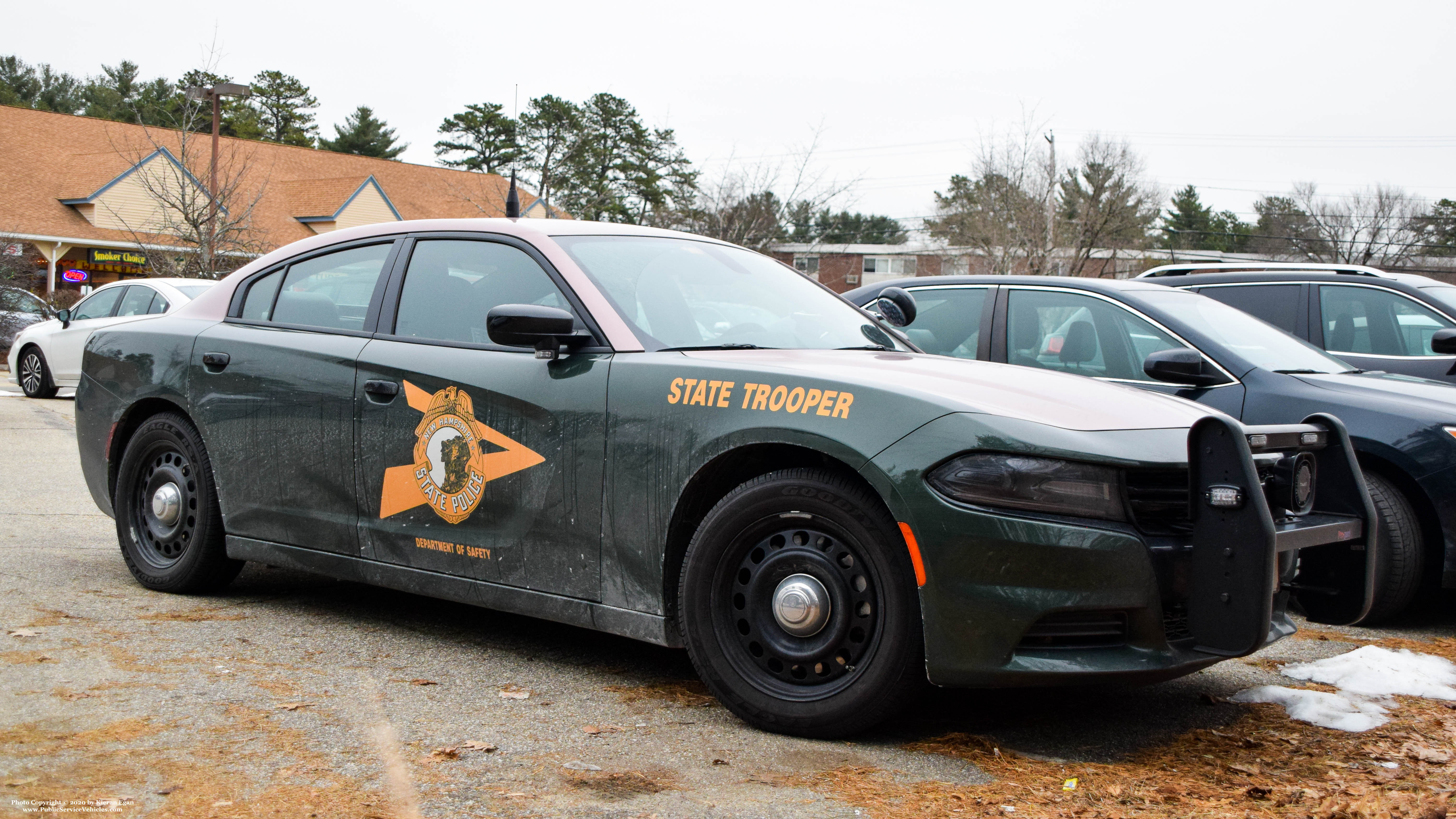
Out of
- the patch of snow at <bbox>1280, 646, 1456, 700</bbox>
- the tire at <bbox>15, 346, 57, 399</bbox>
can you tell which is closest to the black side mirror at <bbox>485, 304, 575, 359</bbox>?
the patch of snow at <bbox>1280, 646, 1456, 700</bbox>

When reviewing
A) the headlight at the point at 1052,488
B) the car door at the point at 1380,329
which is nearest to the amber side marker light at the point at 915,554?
the headlight at the point at 1052,488

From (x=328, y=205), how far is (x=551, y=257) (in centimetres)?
3951

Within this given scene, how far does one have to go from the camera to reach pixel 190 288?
14.6 metres

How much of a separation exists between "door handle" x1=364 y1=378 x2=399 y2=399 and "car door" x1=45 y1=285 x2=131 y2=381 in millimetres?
12968

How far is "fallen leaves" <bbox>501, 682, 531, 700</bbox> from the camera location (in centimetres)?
398

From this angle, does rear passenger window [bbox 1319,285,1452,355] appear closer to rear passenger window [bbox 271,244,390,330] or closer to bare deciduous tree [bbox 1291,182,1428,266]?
rear passenger window [bbox 271,244,390,330]

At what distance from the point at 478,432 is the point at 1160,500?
87.0 inches

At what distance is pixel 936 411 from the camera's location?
11.3 feet

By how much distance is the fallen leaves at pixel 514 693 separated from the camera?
3.98 metres

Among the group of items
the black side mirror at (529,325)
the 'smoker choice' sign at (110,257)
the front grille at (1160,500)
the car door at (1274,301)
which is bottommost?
the front grille at (1160,500)

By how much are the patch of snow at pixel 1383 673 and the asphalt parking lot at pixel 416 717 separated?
0.15 m

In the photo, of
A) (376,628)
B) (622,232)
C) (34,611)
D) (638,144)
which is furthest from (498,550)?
(638,144)

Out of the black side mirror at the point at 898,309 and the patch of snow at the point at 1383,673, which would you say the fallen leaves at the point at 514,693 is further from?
the patch of snow at the point at 1383,673

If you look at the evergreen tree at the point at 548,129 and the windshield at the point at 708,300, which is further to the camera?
the evergreen tree at the point at 548,129
